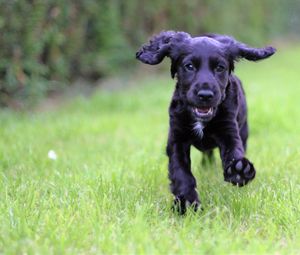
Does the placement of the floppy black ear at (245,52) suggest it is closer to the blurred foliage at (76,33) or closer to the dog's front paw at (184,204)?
the dog's front paw at (184,204)

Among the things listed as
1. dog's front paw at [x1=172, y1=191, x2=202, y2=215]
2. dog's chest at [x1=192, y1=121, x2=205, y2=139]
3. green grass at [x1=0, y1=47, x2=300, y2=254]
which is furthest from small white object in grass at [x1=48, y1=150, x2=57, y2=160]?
dog's front paw at [x1=172, y1=191, x2=202, y2=215]

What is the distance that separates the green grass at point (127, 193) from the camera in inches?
96.0

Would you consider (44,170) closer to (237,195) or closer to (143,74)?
(237,195)

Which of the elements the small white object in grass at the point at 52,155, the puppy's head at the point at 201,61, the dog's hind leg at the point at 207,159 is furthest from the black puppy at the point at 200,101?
the small white object in grass at the point at 52,155

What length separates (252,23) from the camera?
16891 millimetres

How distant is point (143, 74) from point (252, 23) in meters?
6.62

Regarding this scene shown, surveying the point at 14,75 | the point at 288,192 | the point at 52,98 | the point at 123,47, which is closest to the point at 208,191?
the point at 288,192

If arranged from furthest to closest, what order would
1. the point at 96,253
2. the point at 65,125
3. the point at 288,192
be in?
the point at 65,125, the point at 288,192, the point at 96,253

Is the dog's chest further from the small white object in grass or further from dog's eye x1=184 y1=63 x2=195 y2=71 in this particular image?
the small white object in grass

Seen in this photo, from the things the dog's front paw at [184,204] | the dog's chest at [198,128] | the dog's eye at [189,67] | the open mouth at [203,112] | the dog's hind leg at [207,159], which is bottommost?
the dog's hind leg at [207,159]

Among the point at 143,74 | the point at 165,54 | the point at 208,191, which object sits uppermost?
the point at 165,54

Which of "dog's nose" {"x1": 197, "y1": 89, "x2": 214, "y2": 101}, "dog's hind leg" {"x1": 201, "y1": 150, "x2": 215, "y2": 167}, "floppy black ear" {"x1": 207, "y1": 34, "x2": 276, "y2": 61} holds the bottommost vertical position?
"dog's hind leg" {"x1": 201, "y1": 150, "x2": 215, "y2": 167}

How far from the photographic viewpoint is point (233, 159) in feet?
10.0

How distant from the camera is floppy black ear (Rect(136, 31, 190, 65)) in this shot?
3498 mm
